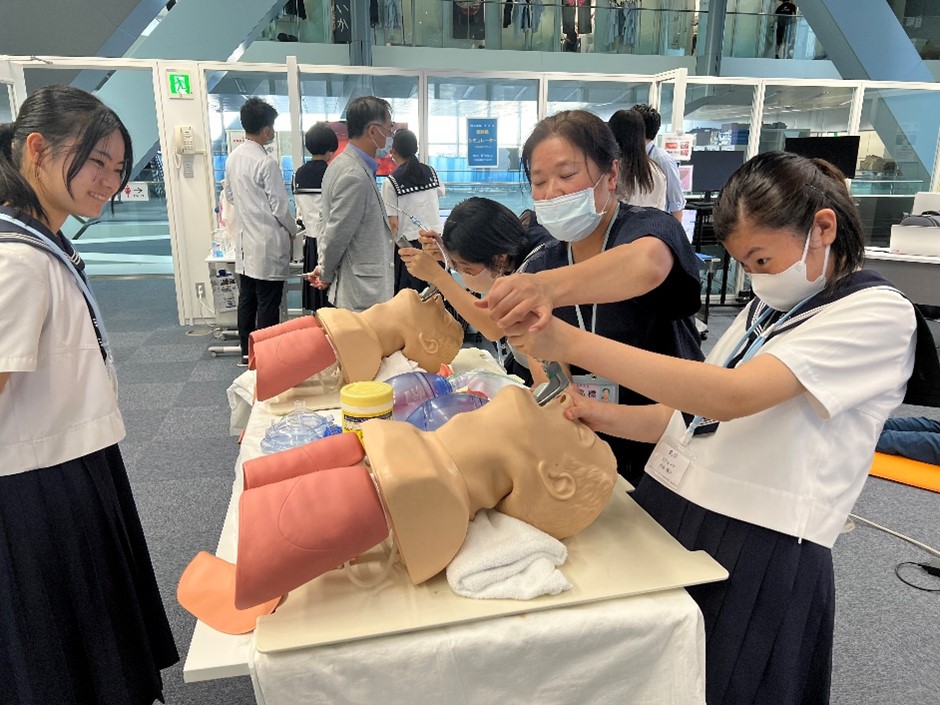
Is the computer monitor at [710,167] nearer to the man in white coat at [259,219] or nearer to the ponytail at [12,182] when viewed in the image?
the man in white coat at [259,219]

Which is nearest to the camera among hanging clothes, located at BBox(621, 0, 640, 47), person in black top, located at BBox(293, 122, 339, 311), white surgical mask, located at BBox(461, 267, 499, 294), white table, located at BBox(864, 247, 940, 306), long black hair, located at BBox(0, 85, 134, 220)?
long black hair, located at BBox(0, 85, 134, 220)

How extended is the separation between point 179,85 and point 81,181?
156 inches

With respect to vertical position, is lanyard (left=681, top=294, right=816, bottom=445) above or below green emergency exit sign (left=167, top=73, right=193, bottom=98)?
below

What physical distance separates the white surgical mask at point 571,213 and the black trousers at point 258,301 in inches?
113

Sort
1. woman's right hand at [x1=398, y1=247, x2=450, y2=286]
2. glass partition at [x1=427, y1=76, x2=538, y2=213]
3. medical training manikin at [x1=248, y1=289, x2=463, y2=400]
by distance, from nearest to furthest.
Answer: medical training manikin at [x1=248, y1=289, x2=463, y2=400]
woman's right hand at [x1=398, y1=247, x2=450, y2=286]
glass partition at [x1=427, y1=76, x2=538, y2=213]

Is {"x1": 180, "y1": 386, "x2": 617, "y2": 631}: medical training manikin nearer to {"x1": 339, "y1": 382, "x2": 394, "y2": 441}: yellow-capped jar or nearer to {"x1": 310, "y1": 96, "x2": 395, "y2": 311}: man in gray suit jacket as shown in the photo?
{"x1": 339, "y1": 382, "x2": 394, "y2": 441}: yellow-capped jar

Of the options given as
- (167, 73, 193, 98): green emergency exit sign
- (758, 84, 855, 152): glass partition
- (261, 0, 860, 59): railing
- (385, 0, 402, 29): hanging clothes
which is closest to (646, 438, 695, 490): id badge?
(167, 73, 193, 98): green emergency exit sign

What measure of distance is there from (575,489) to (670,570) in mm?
184

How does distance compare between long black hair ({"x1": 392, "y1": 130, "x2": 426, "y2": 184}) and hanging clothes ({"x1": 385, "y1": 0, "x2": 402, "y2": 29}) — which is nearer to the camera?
long black hair ({"x1": 392, "y1": 130, "x2": 426, "y2": 184})

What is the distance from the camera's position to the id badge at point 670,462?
3.45 ft

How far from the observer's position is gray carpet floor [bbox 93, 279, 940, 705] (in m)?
1.66

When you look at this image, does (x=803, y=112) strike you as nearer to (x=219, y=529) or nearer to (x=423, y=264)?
(x=423, y=264)

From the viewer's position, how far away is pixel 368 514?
0.83 m

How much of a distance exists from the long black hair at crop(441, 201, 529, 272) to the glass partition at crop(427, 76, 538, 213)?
10.4ft
